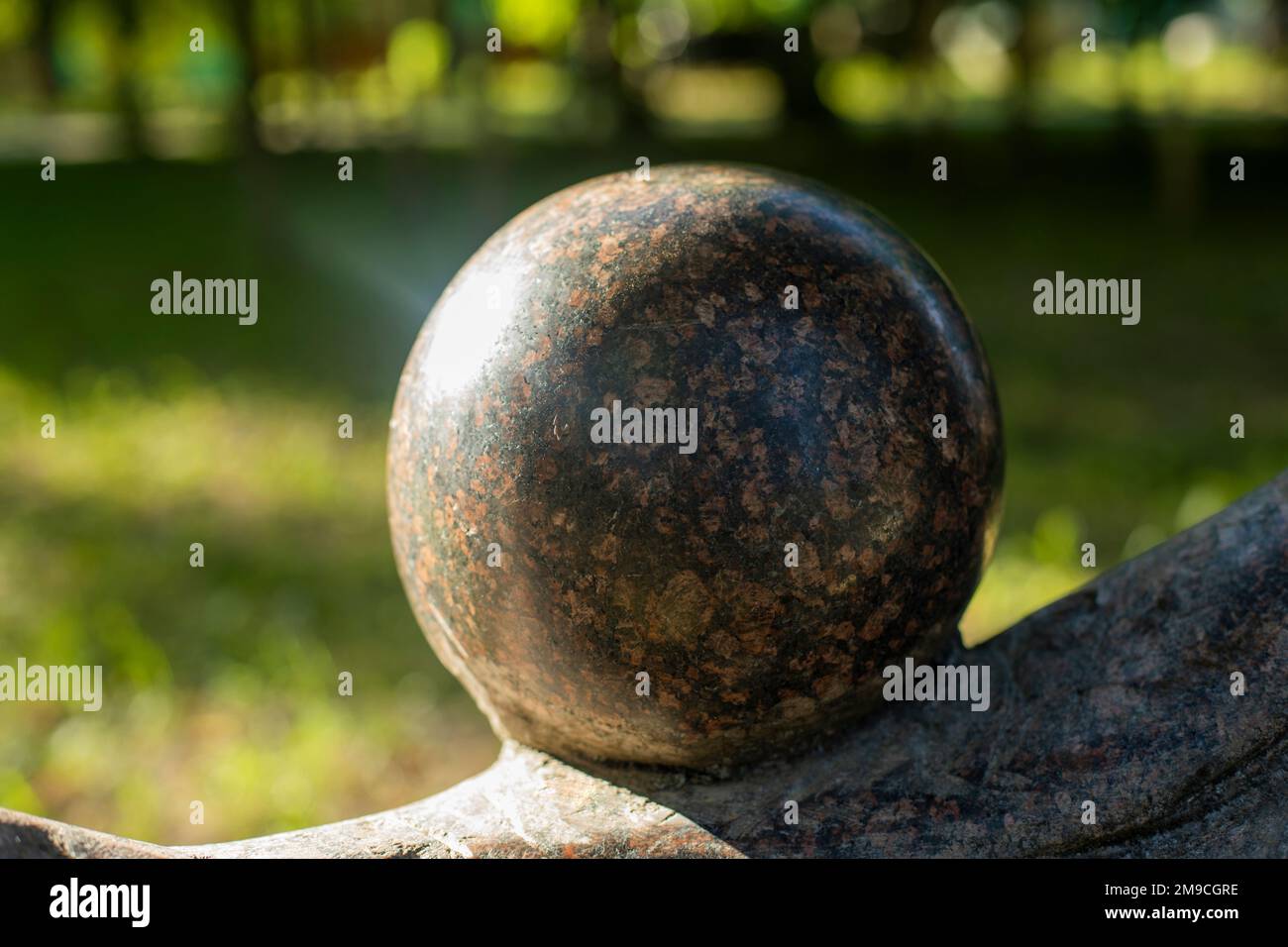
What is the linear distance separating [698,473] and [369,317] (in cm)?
831

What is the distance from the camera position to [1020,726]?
10.2 feet

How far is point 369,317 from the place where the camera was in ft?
34.5

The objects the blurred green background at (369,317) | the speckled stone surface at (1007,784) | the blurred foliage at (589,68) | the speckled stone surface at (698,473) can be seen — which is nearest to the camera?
the speckled stone surface at (698,473)

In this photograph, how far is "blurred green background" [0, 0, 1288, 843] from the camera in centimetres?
496

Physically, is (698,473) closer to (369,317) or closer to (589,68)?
(369,317)

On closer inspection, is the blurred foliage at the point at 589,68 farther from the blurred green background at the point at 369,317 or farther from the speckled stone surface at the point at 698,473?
the speckled stone surface at the point at 698,473

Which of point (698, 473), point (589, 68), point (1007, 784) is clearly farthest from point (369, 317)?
point (589, 68)

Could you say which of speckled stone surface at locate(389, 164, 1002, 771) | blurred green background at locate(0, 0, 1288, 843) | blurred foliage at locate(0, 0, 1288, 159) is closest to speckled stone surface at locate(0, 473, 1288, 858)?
speckled stone surface at locate(389, 164, 1002, 771)

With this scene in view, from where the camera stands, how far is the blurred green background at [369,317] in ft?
16.3

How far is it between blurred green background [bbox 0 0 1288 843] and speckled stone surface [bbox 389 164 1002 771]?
6.36 feet

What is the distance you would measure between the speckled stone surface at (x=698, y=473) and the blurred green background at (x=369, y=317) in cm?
194

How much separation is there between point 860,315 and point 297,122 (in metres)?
20.8

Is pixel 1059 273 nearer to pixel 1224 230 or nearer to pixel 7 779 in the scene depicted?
pixel 1224 230

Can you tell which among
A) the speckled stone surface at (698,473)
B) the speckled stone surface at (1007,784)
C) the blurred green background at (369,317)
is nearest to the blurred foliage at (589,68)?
the blurred green background at (369,317)
